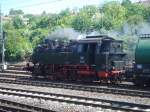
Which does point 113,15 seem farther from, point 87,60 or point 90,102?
point 90,102

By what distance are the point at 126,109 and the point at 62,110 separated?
8.82ft

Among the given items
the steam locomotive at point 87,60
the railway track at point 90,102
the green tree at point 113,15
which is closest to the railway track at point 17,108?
the railway track at point 90,102

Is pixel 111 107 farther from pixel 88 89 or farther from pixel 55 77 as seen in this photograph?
pixel 55 77

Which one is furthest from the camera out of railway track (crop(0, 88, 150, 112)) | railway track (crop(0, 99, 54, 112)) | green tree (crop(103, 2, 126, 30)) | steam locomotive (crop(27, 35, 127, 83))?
green tree (crop(103, 2, 126, 30))

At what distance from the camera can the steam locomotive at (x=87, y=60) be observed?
2420 centimetres

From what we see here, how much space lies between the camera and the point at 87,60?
2512 centimetres

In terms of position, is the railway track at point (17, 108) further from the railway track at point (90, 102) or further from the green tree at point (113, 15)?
the green tree at point (113, 15)

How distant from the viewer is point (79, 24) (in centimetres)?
8931

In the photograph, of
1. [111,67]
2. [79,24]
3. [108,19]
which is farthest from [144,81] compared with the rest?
[79,24]

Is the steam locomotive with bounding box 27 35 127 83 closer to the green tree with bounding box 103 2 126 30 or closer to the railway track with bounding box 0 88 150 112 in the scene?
the railway track with bounding box 0 88 150 112

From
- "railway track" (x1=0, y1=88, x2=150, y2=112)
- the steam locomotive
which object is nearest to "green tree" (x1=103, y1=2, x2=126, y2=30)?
the steam locomotive

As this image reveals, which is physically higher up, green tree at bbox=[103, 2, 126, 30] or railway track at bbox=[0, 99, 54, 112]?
green tree at bbox=[103, 2, 126, 30]

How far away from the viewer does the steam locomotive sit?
24.2 meters

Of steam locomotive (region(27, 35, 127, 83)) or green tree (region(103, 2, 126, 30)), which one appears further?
green tree (region(103, 2, 126, 30))
